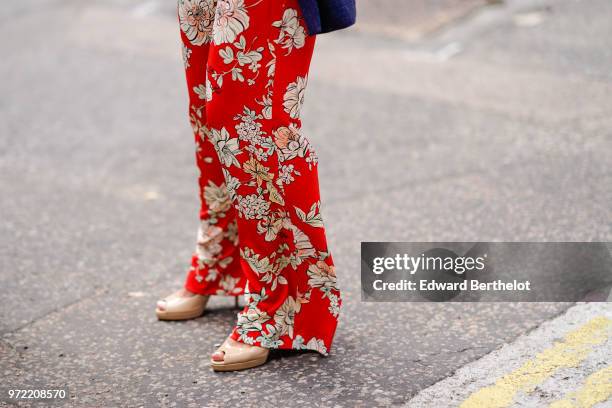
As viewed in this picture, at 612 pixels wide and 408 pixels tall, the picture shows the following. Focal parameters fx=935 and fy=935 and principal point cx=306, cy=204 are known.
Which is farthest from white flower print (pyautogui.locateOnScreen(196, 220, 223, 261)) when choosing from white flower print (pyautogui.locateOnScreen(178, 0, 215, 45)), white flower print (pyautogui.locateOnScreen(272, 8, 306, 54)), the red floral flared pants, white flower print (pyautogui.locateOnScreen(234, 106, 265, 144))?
white flower print (pyautogui.locateOnScreen(272, 8, 306, 54))

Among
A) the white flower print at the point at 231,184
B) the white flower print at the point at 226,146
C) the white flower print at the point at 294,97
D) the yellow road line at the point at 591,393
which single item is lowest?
the yellow road line at the point at 591,393

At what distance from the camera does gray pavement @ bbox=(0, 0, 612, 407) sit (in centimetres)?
297

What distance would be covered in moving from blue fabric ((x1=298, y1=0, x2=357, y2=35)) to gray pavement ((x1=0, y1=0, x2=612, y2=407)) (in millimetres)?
1039

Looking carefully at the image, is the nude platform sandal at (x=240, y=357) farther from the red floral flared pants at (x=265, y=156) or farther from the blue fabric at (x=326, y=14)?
the blue fabric at (x=326, y=14)

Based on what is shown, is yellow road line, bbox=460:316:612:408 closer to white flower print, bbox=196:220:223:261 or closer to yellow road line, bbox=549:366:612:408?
yellow road line, bbox=549:366:612:408

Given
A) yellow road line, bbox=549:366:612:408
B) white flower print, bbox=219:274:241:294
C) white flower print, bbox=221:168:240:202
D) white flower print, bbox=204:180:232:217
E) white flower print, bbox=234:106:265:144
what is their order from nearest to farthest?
1. yellow road line, bbox=549:366:612:408
2. white flower print, bbox=234:106:265:144
3. white flower print, bbox=221:168:240:202
4. white flower print, bbox=204:180:232:217
5. white flower print, bbox=219:274:241:294

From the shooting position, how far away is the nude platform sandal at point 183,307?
3268 millimetres

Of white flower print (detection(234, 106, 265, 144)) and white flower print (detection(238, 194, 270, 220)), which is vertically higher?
white flower print (detection(234, 106, 265, 144))

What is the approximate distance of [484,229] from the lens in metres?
3.87

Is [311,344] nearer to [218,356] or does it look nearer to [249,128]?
[218,356]

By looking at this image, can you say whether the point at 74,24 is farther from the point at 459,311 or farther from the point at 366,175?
the point at 459,311

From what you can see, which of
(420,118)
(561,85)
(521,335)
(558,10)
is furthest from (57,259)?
(558,10)

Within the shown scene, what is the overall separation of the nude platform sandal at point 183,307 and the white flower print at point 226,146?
672 millimetres

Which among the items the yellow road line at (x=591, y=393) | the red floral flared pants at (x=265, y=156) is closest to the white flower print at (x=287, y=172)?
the red floral flared pants at (x=265, y=156)
